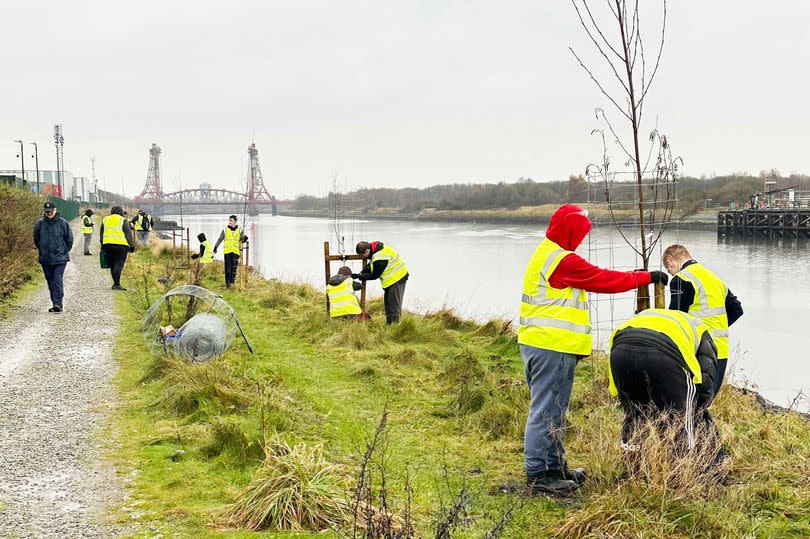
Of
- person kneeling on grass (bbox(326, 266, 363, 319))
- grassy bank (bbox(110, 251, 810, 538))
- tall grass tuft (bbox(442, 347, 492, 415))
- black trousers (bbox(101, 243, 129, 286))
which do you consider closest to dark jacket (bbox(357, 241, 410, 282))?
person kneeling on grass (bbox(326, 266, 363, 319))

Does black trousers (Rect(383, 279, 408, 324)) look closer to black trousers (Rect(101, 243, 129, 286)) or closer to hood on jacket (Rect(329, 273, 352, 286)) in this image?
hood on jacket (Rect(329, 273, 352, 286))

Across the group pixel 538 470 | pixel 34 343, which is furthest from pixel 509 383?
pixel 34 343

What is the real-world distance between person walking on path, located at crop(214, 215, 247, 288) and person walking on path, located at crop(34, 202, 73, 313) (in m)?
3.87

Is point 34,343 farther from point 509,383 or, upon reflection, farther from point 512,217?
point 512,217

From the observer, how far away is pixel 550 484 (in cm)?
496

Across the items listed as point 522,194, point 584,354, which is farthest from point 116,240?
point 522,194

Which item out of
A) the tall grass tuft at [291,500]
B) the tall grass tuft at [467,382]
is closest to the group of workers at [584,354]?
the tall grass tuft at [291,500]

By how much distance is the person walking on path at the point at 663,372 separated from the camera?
446cm

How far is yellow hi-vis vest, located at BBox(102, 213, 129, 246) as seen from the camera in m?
15.0

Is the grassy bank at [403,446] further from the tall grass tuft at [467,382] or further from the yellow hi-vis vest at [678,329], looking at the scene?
the yellow hi-vis vest at [678,329]

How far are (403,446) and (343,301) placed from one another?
5.41 metres

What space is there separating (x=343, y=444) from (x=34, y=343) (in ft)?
18.7

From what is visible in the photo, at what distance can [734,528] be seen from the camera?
4125mm

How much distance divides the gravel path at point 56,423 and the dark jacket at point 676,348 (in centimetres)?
310
